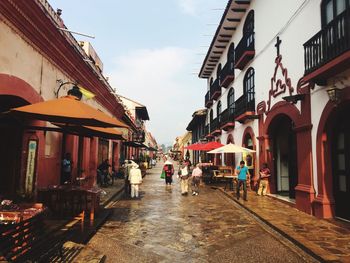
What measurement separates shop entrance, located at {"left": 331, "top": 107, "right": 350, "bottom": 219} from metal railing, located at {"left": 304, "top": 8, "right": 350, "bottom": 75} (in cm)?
142

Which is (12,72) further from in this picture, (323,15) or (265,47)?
(265,47)

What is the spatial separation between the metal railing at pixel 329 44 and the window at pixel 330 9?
47cm

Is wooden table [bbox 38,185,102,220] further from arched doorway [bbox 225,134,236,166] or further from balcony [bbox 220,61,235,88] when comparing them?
balcony [bbox 220,61,235,88]

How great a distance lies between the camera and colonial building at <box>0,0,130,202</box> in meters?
6.01

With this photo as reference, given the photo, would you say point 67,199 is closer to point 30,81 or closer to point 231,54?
point 30,81

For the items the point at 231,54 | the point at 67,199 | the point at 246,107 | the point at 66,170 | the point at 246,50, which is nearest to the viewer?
the point at 67,199

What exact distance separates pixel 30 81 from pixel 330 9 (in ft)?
25.2

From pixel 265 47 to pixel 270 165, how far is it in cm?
477

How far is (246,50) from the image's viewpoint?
556 inches

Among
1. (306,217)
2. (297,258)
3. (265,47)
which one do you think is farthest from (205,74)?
Answer: (297,258)

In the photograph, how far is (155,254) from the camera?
514 cm

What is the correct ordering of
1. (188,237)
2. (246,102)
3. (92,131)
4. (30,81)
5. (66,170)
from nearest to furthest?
(188,237) → (30,81) → (92,131) → (66,170) → (246,102)

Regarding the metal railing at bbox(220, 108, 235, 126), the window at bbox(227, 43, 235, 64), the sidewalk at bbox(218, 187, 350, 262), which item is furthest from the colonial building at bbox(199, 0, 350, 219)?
the window at bbox(227, 43, 235, 64)

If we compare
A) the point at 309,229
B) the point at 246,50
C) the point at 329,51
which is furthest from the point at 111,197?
the point at 246,50
